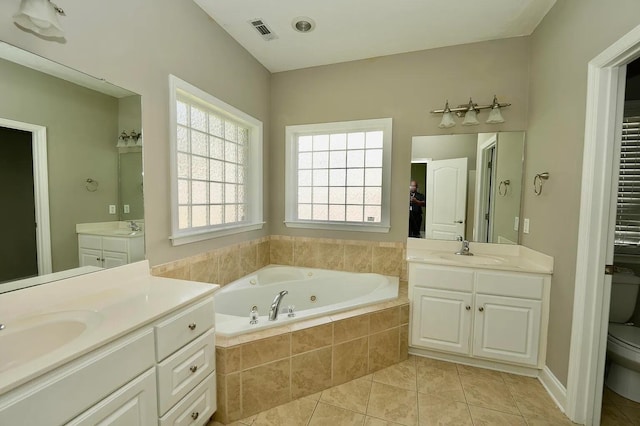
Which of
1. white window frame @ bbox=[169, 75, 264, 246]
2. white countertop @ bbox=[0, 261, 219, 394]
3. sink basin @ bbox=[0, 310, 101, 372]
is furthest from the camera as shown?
white window frame @ bbox=[169, 75, 264, 246]

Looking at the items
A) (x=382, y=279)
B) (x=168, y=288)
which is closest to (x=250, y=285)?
(x=168, y=288)

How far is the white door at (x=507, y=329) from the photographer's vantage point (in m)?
1.90

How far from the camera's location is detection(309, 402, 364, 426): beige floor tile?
153 centimetres

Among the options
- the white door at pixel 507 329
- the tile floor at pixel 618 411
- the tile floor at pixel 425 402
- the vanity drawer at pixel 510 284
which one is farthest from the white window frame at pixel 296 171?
the tile floor at pixel 618 411

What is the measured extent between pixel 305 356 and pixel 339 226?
1374 millimetres

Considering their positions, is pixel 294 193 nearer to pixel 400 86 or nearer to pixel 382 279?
pixel 382 279

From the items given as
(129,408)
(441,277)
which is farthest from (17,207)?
(441,277)

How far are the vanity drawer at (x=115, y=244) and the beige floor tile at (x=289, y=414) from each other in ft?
4.05

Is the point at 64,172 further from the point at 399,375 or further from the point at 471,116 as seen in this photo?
the point at 471,116

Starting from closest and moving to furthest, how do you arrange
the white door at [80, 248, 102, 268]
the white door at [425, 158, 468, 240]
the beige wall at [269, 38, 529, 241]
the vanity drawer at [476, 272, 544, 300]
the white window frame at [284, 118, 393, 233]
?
the white door at [80, 248, 102, 268] < the vanity drawer at [476, 272, 544, 300] < the beige wall at [269, 38, 529, 241] < the white door at [425, 158, 468, 240] < the white window frame at [284, 118, 393, 233]

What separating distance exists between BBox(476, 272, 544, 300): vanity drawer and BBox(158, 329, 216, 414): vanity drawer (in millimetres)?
1863

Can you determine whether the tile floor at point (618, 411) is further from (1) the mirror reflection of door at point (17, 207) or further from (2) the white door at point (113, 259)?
(1) the mirror reflection of door at point (17, 207)

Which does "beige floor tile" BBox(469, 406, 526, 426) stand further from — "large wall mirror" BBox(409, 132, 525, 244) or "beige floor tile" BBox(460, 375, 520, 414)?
"large wall mirror" BBox(409, 132, 525, 244)

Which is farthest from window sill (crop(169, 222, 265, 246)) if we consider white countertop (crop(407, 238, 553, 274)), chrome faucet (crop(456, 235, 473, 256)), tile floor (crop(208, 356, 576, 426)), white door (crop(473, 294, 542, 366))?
white door (crop(473, 294, 542, 366))
